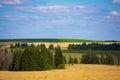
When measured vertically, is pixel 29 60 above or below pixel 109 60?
above

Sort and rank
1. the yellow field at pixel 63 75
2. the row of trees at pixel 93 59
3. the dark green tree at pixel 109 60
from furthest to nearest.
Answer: the row of trees at pixel 93 59
the dark green tree at pixel 109 60
the yellow field at pixel 63 75

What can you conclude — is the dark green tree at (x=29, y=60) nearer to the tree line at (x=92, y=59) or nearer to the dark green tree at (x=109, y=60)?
the tree line at (x=92, y=59)

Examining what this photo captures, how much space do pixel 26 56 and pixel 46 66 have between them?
7.25 m

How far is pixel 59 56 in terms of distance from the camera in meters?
101

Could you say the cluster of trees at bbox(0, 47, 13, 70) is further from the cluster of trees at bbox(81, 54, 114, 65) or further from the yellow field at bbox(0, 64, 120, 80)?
the cluster of trees at bbox(81, 54, 114, 65)

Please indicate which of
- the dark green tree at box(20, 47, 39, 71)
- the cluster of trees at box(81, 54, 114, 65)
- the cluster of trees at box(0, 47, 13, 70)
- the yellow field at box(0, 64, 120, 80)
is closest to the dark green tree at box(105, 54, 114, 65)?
the cluster of trees at box(81, 54, 114, 65)

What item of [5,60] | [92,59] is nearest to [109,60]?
[92,59]

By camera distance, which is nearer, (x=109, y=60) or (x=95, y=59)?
(x=109, y=60)

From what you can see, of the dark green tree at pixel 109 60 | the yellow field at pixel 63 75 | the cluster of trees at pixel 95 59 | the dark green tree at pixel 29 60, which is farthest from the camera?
the cluster of trees at pixel 95 59

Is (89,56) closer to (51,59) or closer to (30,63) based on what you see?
(51,59)

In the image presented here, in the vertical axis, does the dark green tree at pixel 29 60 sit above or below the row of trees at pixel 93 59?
above

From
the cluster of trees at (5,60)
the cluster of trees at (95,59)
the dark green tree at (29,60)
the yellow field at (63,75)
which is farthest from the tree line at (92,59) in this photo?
the yellow field at (63,75)

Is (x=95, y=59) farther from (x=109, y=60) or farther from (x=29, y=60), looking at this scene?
(x=29, y=60)

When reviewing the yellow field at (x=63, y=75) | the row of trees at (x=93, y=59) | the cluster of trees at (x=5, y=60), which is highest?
the yellow field at (x=63, y=75)
